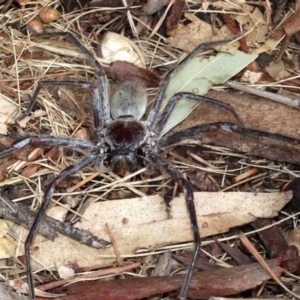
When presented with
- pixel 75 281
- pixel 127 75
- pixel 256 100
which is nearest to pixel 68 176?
pixel 75 281

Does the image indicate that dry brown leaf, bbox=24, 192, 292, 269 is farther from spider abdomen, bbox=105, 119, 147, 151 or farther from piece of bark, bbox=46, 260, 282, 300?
spider abdomen, bbox=105, 119, 147, 151

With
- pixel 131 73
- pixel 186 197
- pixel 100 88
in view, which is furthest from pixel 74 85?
pixel 186 197

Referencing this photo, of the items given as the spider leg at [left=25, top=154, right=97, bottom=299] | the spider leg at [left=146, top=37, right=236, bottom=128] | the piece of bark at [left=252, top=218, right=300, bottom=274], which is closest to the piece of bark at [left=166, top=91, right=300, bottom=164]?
the spider leg at [left=146, top=37, right=236, bottom=128]

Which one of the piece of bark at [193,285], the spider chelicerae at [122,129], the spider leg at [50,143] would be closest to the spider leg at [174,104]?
the spider chelicerae at [122,129]

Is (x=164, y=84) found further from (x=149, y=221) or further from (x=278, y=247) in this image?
(x=278, y=247)

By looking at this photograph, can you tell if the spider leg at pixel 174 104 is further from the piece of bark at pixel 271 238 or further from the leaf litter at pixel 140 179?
the piece of bark at pixel 271 238

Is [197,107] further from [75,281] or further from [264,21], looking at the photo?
[75,281]
